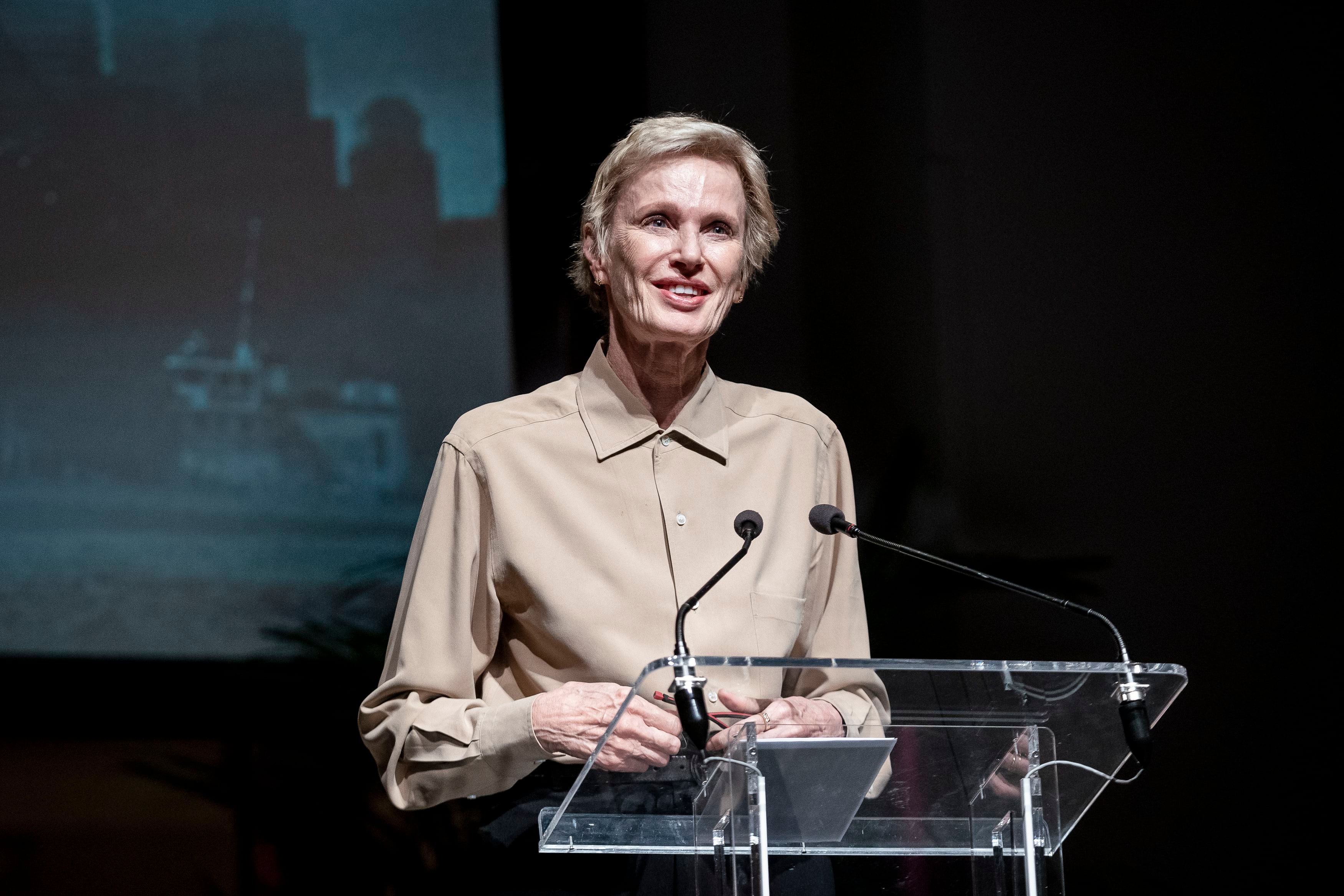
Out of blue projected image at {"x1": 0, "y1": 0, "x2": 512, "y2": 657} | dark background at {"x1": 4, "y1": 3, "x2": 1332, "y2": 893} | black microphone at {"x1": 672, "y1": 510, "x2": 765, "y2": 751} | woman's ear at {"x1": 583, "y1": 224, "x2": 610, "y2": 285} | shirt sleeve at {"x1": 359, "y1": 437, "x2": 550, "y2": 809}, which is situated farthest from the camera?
blue projected image at {"x1": 0, "y1": 0, "x2": 512, "y2": 657}

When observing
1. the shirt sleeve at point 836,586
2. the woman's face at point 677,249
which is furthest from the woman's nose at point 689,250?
the shirt sleeve at point 836,586

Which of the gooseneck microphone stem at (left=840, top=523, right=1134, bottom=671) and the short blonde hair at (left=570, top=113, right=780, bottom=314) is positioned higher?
the short blonde hair at (left=570, top=113, right=780, bottom=314)

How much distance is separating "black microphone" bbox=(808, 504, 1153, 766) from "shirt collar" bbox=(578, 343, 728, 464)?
43 cm

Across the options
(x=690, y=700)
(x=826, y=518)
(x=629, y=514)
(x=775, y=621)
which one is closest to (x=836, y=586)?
A: (x=775, y=621)

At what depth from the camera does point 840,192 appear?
3510 millimetres

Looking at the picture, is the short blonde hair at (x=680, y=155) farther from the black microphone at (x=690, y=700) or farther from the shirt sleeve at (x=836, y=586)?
the black microphone at (x=690, y=700)

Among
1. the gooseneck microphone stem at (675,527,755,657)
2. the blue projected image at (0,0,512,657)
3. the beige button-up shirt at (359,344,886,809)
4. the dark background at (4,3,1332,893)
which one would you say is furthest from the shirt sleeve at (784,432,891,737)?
the blue projected image at (0,0,512,657)

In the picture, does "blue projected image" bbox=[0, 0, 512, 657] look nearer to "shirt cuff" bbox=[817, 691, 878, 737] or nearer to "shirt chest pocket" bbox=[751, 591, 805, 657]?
"shirt chest pocket" bbox=[751, 591, 805, 657]

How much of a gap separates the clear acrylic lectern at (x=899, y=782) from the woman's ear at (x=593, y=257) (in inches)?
32.9

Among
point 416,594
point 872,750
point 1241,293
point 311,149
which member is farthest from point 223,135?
point 872,750

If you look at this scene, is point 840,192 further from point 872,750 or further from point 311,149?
point 872,750

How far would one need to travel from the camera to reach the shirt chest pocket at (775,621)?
1.95 meters

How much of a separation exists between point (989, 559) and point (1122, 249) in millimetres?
842

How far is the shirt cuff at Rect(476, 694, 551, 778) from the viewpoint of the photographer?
5.52ft
